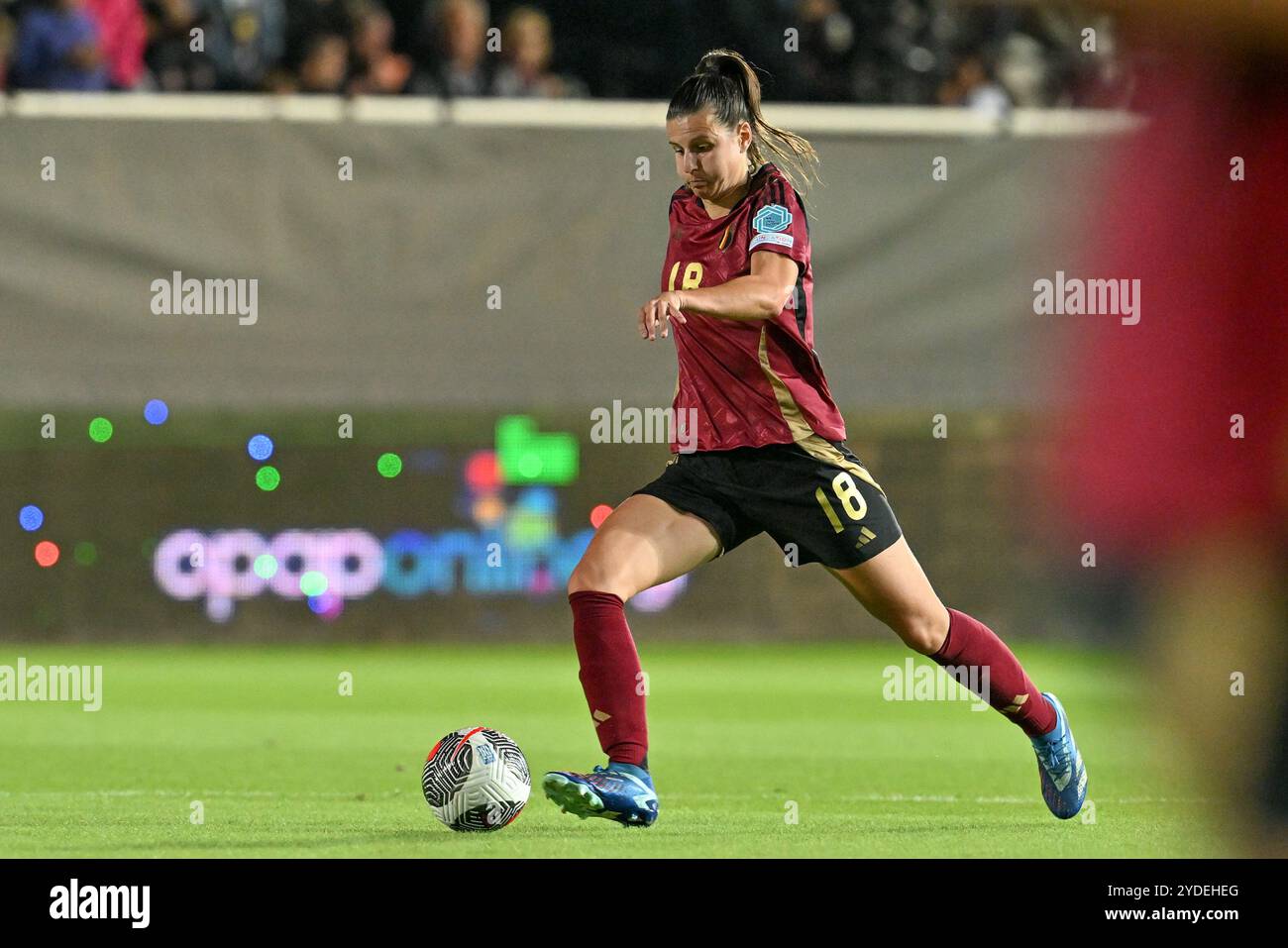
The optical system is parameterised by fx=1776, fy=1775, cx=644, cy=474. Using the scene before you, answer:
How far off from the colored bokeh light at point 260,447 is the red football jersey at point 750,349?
6.51m

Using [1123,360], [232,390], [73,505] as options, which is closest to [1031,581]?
[232,390]

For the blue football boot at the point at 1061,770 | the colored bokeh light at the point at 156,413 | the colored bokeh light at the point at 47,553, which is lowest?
the blue football boot at the point at 1061,770

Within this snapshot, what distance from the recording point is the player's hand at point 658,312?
4035mm

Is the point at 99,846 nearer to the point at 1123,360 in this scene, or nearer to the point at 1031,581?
the point at 1123,360

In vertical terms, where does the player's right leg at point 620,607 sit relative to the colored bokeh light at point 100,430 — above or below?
below

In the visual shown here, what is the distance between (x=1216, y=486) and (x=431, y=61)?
1115 cm

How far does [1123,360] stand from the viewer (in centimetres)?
124

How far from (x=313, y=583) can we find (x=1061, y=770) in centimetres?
668
